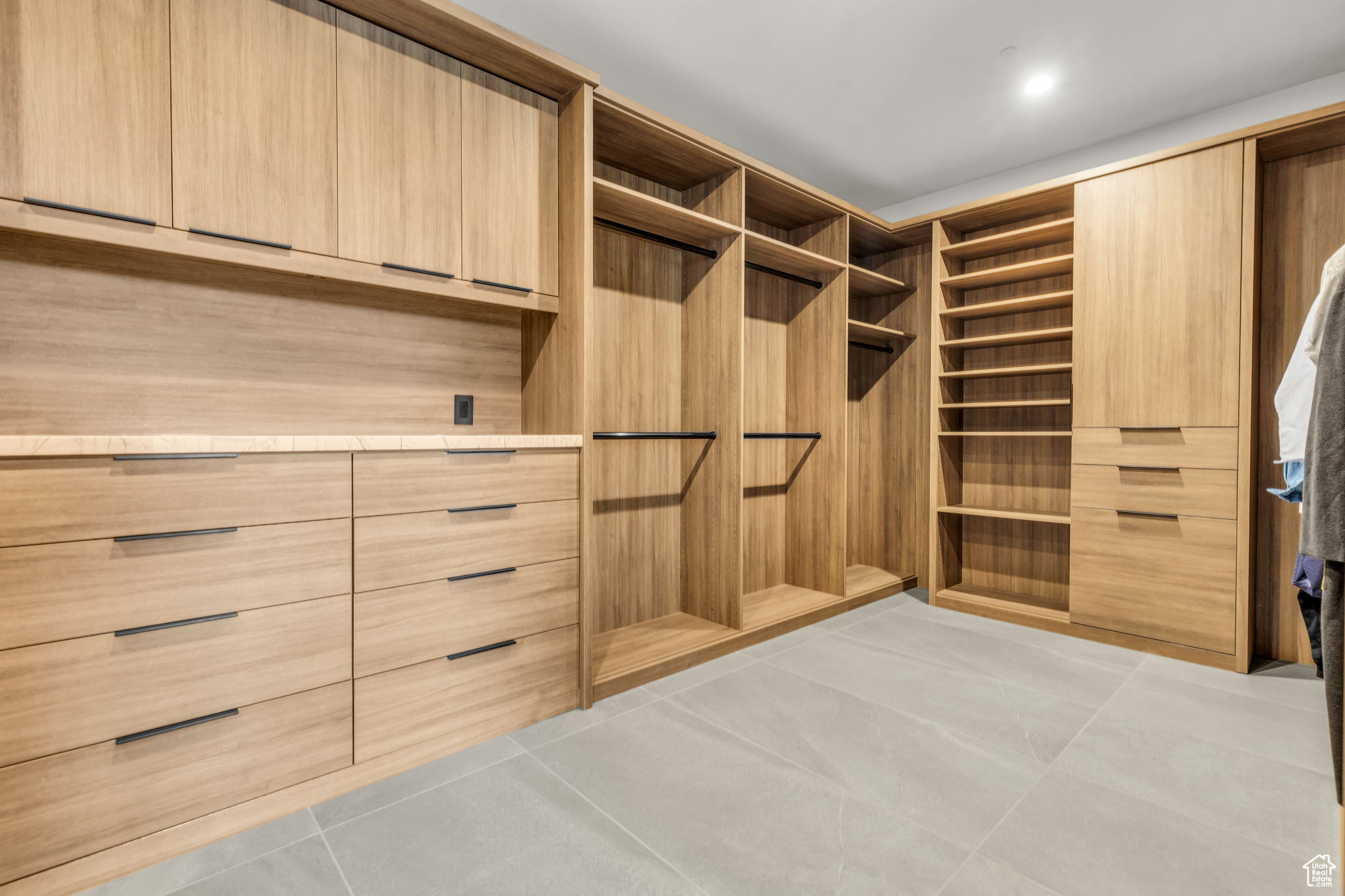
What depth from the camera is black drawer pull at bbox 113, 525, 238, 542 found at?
4.44ft

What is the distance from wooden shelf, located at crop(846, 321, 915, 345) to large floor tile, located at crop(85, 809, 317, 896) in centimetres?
310

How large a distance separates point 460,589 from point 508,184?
1.42m

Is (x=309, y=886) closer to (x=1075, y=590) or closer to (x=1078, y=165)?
(x=1075, y=590)

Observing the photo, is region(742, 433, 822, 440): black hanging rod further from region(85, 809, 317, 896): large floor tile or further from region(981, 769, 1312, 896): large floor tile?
region(85, 809, 317, 896): large floor tile

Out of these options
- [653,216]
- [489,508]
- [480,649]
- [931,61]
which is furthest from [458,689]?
[931,61]

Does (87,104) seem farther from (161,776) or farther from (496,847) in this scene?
(496,847)

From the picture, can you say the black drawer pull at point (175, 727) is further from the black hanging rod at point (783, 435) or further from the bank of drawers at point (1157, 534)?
the bank of drawers at point (1157, 534)

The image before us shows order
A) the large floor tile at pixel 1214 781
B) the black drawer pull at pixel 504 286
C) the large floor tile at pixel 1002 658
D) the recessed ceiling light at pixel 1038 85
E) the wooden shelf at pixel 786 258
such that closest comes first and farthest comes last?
the large floor tile at pixel 1214 781 → the black drawer pull at pixel 504 286 → the large floor tile at pixel 1002 658 → the recessed ceiling light at pixel 1038 85 → the wooden shelf at pixel 786 258

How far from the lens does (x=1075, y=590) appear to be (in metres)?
2.93

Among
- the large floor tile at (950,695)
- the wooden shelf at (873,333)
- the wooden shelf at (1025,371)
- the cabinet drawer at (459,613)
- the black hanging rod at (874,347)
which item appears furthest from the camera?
the black hanging rod at (874,347)

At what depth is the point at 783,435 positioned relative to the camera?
3244 millimetres

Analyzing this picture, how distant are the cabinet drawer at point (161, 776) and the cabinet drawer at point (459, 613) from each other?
155 millimetres

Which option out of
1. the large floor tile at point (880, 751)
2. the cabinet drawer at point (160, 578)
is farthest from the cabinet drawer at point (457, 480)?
the large floor tile at point (880, 751)

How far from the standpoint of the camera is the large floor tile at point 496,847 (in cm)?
131
